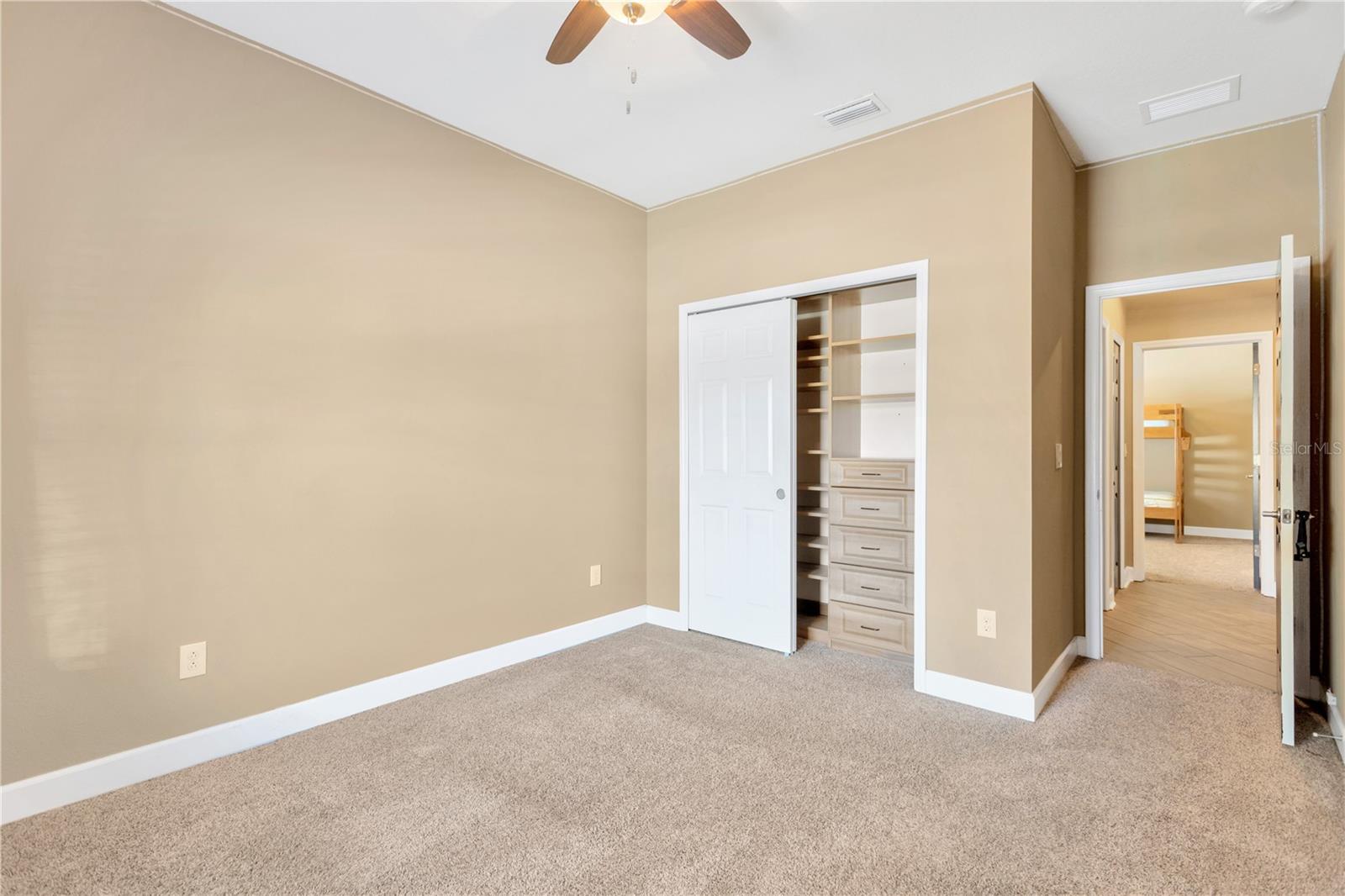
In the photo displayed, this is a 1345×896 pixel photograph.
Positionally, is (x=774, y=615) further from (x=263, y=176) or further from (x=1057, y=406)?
(x=263, y=176)

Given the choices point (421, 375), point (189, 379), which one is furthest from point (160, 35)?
point (421, 375)

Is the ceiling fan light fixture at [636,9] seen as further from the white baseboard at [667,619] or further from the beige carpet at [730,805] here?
the white baseboard at [667,619]

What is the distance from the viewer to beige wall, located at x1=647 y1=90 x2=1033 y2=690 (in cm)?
281

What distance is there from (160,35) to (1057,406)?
4.16 meters

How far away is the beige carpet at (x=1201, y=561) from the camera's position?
213 inches

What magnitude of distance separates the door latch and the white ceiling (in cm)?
188

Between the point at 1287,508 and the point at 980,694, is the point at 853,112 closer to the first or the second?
the point at 1287,508

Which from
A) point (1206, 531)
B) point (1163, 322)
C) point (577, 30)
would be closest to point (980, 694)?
point (577, 30)

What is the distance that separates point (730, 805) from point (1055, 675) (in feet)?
6.63

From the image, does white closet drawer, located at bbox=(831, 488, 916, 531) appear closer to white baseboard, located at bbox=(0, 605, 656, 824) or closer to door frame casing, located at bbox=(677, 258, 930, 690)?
door frame casing, located at bbox=(677, 258, 930, 690)

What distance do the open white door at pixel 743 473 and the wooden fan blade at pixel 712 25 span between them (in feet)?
5.47

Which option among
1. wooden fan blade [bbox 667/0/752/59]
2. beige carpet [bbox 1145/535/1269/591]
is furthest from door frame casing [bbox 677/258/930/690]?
beige carpet [bbox 1145/535/1269/591]

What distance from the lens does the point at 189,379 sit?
234 centimetres

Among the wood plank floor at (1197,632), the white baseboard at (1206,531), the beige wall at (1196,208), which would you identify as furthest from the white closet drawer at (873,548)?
the white baseboard at (1206,531)
